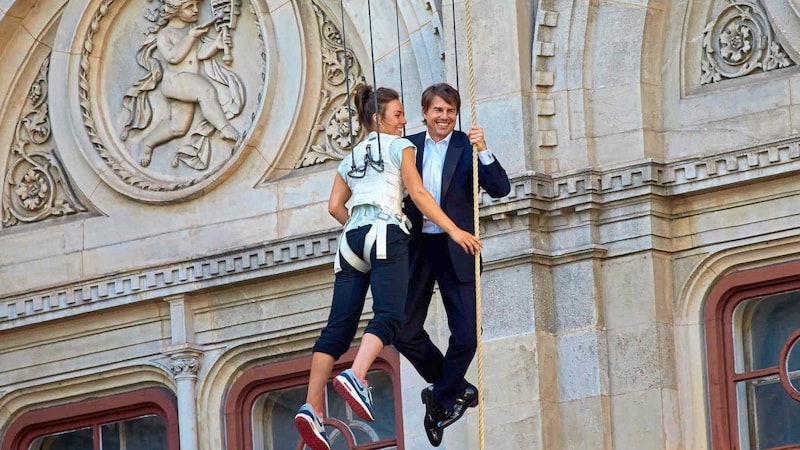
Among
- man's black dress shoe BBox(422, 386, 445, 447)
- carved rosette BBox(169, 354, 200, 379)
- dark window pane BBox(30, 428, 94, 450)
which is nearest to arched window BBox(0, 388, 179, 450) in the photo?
dark window pane BBox(30, 428, 94, 450)

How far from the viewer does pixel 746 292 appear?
67.1 ft

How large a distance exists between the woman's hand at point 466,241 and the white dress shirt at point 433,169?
56cm

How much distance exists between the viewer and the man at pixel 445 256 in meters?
16.9

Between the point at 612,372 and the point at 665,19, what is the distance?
2498 mm

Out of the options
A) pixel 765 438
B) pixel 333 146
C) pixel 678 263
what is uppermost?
pixel 333 146

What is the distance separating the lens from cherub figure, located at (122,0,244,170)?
2319 cm

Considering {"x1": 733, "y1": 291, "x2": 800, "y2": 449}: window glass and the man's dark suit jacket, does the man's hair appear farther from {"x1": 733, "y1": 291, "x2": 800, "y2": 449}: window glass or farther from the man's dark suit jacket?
{"x1": 733, "y1": 291, "x2": 800, "y2": 449}: window glass

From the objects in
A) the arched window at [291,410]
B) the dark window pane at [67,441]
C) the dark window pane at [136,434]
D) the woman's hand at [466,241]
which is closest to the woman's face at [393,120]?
the woman's hand at [466,241]

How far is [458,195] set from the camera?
A: 1709 cm

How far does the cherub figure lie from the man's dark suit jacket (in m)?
6.03

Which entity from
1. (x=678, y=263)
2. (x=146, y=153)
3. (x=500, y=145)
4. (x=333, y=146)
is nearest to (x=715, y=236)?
(x=678, y=263)

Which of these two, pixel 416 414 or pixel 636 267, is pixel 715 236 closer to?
pixel 636 267

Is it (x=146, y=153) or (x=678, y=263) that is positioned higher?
(x=146, y=153)

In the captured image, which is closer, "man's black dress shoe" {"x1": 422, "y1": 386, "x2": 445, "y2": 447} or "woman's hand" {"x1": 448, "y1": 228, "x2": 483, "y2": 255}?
"woman's hand" {"x1": 448, "y1": 228, "x2": 483, "y2": 255}
